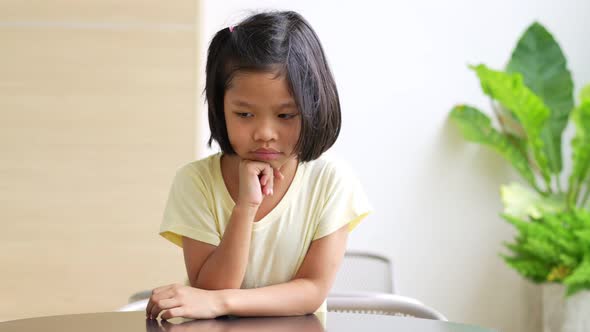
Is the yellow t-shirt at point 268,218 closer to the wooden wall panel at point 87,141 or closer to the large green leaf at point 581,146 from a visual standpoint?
the wooden wall panel at point 87,141

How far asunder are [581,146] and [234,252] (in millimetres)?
3192

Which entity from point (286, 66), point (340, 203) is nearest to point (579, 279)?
point (340, 203)

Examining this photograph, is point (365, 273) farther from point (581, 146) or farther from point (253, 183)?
point (581, 146)

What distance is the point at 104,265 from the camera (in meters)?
2.88

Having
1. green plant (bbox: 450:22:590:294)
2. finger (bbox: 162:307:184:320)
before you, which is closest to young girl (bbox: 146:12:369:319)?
finger (bbox: 162:307:184:320)

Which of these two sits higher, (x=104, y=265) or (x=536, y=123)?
(x=536, y=123)

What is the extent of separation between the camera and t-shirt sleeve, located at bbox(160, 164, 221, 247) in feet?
4.97

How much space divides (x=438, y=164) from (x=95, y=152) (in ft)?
7.08

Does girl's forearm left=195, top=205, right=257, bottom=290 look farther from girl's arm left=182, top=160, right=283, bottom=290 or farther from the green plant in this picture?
the green plant

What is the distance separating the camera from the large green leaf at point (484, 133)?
170 inches

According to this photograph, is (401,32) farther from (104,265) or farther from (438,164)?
(104,265)

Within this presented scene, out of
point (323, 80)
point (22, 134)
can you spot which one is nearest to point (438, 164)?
point (22, 134)

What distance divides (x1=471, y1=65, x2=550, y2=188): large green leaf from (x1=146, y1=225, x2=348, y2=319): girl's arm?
2795 mm

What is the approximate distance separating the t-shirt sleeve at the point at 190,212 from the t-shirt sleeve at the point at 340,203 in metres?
0.20
